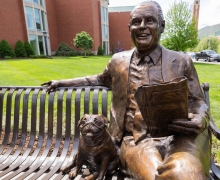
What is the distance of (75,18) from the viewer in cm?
3484

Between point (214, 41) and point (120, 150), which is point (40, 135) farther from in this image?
point (214, 41)

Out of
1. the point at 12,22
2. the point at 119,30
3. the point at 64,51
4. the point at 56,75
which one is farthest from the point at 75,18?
the point at 56,75

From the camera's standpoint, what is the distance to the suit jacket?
1901mm

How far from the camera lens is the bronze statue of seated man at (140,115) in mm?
1525

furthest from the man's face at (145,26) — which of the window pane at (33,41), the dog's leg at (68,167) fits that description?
the window pane at (33,41)

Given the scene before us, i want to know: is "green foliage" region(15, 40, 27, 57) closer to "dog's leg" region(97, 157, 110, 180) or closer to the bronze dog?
the bronze dog

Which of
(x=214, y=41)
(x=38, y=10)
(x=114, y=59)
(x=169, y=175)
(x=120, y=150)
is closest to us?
(x=169, y=175)

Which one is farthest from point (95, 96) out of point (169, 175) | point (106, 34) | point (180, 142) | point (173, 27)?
point (106, 34)

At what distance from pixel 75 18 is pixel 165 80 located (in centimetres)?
3565

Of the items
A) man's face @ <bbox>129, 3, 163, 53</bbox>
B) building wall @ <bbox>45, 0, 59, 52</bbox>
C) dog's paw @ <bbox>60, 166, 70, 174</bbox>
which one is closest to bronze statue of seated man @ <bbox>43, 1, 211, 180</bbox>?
man's face @ <bbox>129, 3, 163, 53</bbox>

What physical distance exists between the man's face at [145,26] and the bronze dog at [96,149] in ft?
2.66

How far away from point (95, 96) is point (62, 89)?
1.64ft

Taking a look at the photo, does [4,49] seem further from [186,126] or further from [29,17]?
[186,126]

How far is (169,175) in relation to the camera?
127cm
